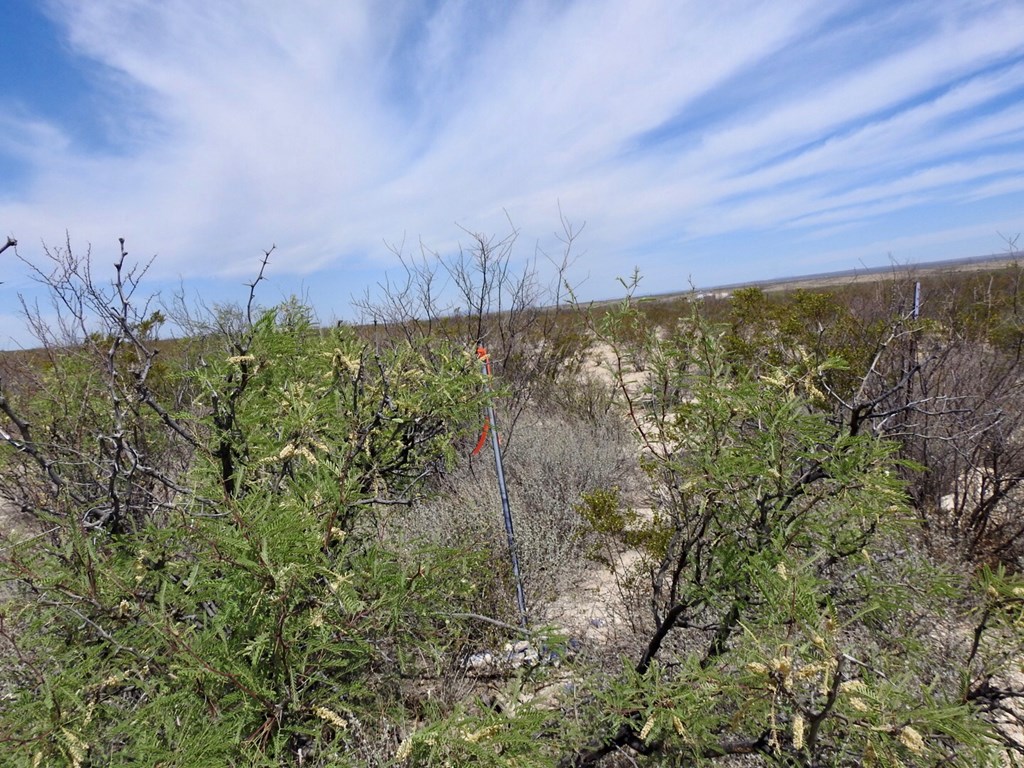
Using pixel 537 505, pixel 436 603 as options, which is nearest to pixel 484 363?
pixel 436 603

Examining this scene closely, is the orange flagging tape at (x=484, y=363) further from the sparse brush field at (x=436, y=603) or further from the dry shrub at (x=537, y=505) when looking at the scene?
the dry shrub at (x=537, y=505)

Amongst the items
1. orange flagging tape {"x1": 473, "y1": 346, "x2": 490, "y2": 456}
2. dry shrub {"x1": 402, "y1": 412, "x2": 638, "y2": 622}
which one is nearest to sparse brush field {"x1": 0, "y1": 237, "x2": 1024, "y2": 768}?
orange flagging tape {"x1": 473, "y1": 346, "x2": 490, "y2": 456}

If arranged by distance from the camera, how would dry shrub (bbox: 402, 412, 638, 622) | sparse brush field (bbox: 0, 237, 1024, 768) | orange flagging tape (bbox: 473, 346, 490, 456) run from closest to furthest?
sparse brush field (bbox: 0, 237, 1024, 768), orange flagging tape (bbox: 473, 346, 490, 456), dry shrub (bbox: 402, 412, 638, 622)

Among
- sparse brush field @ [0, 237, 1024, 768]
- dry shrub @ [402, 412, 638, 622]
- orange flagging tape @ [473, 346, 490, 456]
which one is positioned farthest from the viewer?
dry shrub @ [402, 412, 638, 622]

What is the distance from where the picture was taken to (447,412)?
2.00 m

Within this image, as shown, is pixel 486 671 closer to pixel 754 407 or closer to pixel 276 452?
pixel 276 452

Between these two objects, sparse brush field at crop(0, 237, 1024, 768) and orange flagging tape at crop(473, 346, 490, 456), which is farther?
orange flagging tape at crop(473, 346, 490, 456)

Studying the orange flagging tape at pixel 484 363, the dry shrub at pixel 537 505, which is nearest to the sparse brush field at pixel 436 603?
the orange flagging tape at pixel 484 363

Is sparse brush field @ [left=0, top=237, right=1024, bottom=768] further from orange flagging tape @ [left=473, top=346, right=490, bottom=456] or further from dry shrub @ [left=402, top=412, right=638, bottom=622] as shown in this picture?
dry shrub @ [left=402, top=412, right=638, bottom=622]

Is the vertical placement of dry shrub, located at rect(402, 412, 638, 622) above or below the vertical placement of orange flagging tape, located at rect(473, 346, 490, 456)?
below

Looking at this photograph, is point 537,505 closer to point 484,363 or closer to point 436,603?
point 484,363

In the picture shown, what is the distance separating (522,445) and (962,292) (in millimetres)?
9756

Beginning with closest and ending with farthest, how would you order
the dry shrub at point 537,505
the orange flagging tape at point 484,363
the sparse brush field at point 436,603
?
the sparse brush field at point 436,603 < the orange flagging tape at point 484,363 < the dry shrub at point 537,505

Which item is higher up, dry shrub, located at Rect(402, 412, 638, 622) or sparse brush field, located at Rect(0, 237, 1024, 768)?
sparse brush field, located at Rect(0, 237, 1024, 768)
